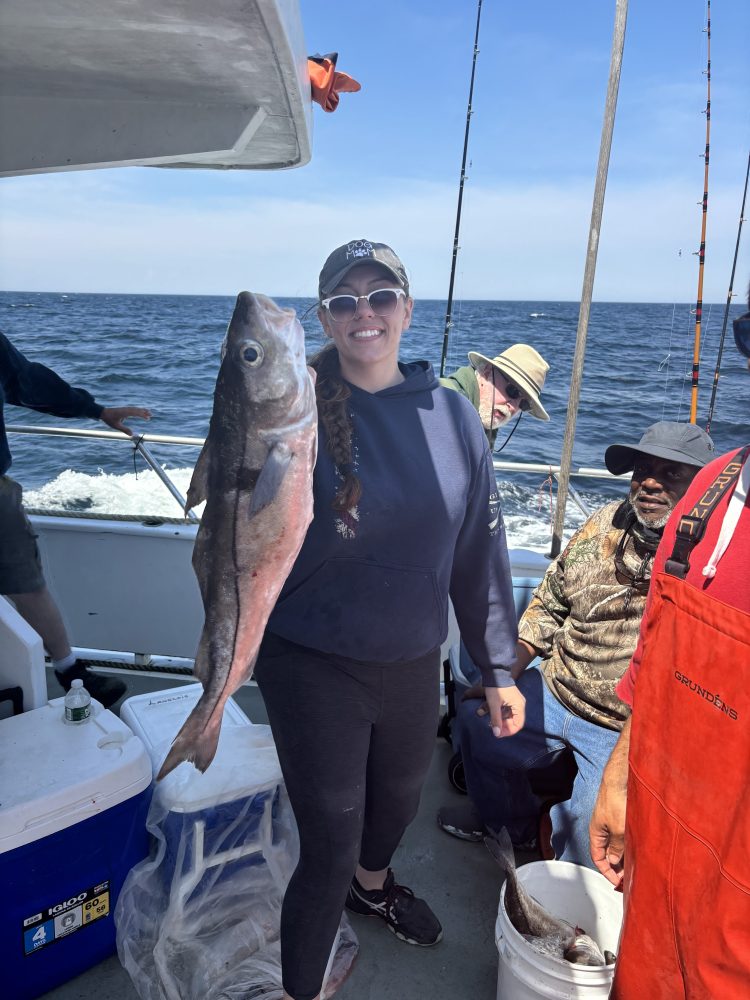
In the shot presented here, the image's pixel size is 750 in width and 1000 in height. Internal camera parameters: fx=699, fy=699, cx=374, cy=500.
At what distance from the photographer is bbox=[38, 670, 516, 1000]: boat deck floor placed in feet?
7.12

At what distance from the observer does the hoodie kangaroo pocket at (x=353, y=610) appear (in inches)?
65.5

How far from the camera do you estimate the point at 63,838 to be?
193cm

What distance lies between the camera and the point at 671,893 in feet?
4.36

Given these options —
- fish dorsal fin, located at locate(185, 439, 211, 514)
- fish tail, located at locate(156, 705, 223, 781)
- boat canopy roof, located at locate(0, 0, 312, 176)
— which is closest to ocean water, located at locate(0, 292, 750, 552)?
boat canopy roof, located at locate(0, 0, 312, 176)

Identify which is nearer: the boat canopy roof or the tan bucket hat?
the boat canopy roof

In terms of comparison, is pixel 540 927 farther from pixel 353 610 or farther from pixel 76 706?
pixel 76 706

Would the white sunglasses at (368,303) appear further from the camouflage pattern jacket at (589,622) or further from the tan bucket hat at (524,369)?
the tan bucket hat at (524,369)

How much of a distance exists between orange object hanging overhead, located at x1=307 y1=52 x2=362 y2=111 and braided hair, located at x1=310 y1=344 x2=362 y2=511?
0.70 m

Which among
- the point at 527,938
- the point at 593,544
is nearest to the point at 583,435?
the point at 593,544

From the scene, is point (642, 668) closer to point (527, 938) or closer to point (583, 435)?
point (527, 938)

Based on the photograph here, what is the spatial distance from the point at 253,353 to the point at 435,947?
2110 millimetres

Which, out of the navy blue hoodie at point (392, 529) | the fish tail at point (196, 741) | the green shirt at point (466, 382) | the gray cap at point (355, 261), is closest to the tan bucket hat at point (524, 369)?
the green shirt at point (466, 382)

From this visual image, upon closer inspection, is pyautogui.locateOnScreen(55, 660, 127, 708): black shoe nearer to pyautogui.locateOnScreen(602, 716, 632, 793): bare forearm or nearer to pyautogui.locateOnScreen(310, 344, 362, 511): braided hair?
pyautogui.locateOnScreen(310, 344, 362, 511): braided hair

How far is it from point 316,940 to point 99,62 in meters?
2.21
